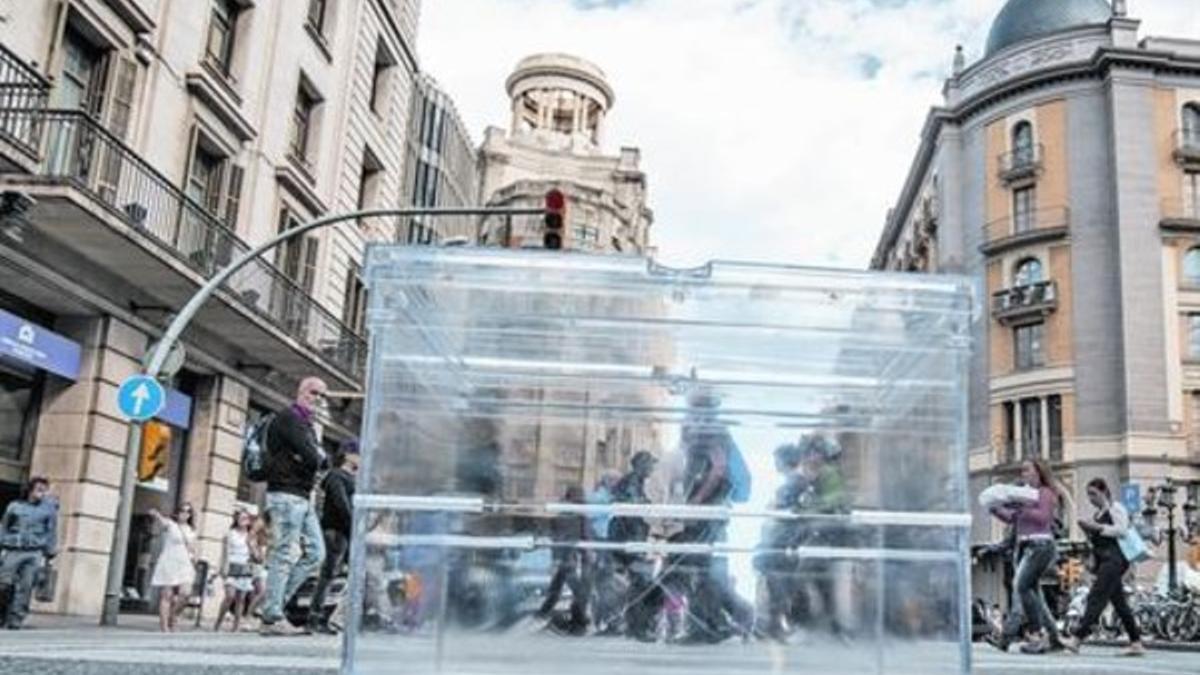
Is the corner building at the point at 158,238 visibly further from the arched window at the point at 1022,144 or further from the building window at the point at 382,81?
the arched window at the point at 1022,144

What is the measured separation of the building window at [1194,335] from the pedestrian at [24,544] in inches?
1463

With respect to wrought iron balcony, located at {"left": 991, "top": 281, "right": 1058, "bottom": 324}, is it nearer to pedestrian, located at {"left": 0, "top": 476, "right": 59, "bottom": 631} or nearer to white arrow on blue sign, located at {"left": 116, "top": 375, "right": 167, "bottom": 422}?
white arrow on blue sign, located at {"left": 116, "top": 375, "right": 167, "bottom": 422}

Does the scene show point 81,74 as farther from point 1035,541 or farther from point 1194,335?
point 1194,335

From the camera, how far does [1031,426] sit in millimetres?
41781

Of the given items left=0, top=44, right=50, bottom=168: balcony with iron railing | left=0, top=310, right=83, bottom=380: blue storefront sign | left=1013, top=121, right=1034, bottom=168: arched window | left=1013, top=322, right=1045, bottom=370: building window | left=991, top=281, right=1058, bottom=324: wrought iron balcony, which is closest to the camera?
left=0, top=44, right=50, bottom=168: balcony with iron railing

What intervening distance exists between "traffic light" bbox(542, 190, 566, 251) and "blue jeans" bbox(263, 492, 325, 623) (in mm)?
6553

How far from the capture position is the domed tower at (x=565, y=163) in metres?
65.8

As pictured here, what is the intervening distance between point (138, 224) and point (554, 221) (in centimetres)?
508

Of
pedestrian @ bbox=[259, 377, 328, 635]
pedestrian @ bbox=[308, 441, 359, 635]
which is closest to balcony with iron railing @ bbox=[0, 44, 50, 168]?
pedestrian @ bbox=[308, 441, 359, 635]

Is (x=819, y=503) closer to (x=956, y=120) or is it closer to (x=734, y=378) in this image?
(x=734, y=378)

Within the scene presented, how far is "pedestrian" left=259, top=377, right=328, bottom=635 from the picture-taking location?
8.97m

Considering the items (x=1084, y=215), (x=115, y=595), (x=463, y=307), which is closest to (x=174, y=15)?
(x=115, y=595)

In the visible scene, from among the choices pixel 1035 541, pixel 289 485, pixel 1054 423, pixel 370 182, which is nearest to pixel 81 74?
pixel 289 485

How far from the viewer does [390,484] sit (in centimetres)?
381
